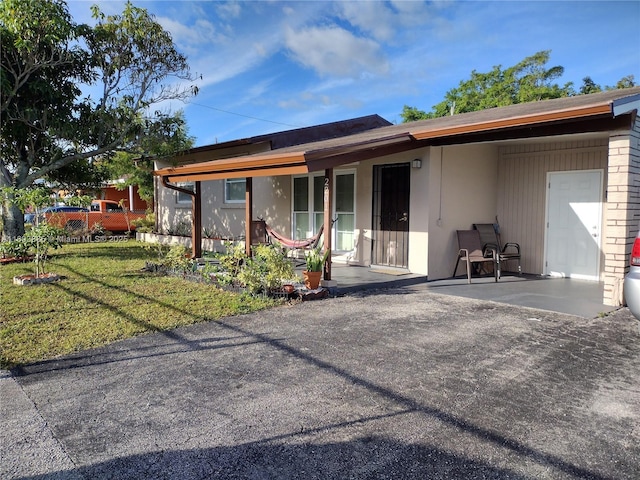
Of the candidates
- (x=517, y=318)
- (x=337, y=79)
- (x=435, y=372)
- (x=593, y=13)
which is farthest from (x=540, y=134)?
(x=337, y=79)

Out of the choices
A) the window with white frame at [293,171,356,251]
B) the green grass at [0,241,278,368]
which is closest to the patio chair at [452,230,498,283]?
the window with white frame at [293,171,356,251]

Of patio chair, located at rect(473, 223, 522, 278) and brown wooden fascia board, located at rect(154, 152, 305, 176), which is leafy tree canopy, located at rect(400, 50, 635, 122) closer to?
patio chair, located at rect(473, 223, 522, 278)

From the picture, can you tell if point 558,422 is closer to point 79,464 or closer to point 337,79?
point 79,464

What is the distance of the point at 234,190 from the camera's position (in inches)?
514

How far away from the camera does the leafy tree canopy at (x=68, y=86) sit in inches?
387

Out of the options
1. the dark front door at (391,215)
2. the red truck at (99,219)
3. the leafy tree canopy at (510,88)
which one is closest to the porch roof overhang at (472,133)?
the dark front door at (391,215)

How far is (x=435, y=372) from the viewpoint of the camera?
369 centimetres

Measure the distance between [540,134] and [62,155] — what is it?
1156 cm

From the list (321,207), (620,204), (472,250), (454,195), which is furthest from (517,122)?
(321,207)

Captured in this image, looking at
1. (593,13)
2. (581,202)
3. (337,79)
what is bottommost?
(581,202)

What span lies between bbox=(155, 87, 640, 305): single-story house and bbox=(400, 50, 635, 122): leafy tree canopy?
56.8ft

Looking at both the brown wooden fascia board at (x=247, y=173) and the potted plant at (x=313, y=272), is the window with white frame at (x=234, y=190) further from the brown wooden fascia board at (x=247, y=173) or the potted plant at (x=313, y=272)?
the potted plant at (x=313, y=272)

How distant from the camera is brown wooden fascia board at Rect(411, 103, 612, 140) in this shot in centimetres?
557

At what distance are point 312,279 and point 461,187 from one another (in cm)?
386
